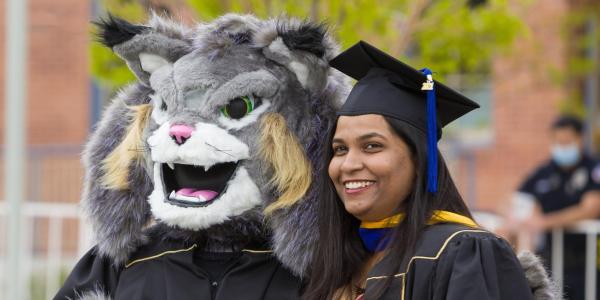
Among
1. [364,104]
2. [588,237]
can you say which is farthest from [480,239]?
[588,237]

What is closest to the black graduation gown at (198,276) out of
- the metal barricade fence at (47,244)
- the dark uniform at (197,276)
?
the dark uniform at (197,276)

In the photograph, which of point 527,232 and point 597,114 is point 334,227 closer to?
point 527,232

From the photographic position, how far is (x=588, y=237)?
589 centimetres

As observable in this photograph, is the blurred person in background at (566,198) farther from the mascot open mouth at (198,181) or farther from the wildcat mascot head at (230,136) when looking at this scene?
the mascot open mouth at (198,181)

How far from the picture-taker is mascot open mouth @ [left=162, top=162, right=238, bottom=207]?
11.0 ft

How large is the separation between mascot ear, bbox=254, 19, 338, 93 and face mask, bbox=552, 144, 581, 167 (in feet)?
11.8

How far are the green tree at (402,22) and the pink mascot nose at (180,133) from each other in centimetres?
154

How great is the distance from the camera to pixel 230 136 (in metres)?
3.35

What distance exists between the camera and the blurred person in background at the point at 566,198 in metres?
6.02

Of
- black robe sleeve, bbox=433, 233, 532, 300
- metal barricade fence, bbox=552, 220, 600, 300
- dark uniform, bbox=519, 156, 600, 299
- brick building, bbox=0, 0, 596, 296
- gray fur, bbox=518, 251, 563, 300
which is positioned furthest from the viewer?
brick building, bbox=0, 0, 596, 296

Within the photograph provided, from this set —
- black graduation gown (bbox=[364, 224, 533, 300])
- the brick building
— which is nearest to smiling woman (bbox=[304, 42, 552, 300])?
black graduation gown (bbox=[364, 224, 533, 300])

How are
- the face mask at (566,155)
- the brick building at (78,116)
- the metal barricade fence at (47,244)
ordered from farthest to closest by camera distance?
1. the brick building at (78,116)
2. the metal barricade fence at (47,244)
3. the face mask at (566,155)

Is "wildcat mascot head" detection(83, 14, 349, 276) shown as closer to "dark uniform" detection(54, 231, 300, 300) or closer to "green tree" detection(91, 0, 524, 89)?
"dark uniform" detection(54, 231, 300, 300)

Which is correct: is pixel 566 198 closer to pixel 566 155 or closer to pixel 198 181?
pixel 566 155
